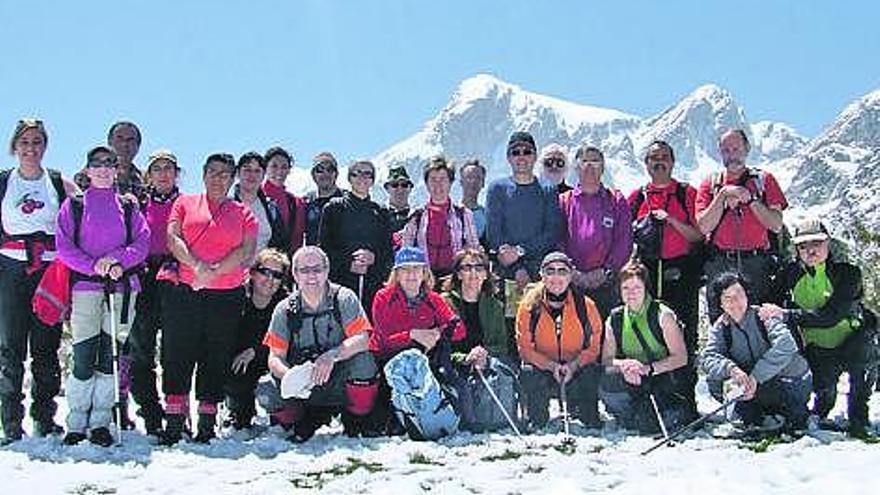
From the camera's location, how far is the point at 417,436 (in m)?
9.49

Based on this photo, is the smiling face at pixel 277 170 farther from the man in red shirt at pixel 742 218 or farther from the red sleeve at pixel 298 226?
the man in red shirt at pixel 742 218

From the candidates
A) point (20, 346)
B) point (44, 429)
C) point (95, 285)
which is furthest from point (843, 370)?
point (20, 346)

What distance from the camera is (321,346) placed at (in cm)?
981

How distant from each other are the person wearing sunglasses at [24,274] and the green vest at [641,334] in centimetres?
577

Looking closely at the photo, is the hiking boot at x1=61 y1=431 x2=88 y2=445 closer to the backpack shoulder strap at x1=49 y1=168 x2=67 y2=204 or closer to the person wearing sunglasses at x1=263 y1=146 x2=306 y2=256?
the backpack shoulder strap at x1=49 y1=168 x2=67 y2=204

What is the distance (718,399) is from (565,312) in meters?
1.92

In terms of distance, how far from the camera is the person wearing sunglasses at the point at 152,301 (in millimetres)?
10023

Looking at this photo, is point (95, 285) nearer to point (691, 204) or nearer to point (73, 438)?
point (73, 438)

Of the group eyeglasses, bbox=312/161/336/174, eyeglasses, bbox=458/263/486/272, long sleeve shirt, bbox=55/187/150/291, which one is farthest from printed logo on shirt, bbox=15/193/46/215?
eyeglasses, bbox=458/263/486/272

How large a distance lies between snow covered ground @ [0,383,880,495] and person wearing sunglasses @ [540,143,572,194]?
3.32m

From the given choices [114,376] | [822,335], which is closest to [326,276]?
[114,376]

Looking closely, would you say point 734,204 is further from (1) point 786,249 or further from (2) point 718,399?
(2) point 718,399

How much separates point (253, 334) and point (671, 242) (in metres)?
4.77

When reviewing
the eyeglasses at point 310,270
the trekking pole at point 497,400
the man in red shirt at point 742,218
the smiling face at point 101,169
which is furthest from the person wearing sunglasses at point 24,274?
the man in red shirt at point 742,218
